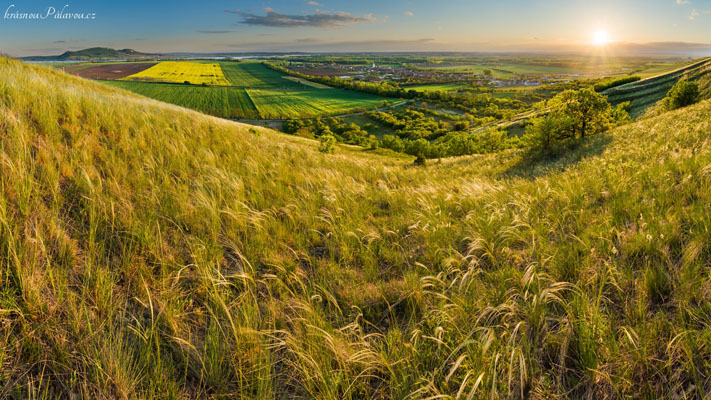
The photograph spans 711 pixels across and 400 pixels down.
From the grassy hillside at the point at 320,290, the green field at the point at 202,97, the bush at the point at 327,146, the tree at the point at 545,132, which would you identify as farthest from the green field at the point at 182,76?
the grassy hillside at the point at 320,290

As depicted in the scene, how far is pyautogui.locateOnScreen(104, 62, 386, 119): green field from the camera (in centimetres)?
11156

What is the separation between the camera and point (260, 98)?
134 metres

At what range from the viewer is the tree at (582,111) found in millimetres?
24594

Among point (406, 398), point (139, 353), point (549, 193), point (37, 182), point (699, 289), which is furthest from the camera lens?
point (549, 193)

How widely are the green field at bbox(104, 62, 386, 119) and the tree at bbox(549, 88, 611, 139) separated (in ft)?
342

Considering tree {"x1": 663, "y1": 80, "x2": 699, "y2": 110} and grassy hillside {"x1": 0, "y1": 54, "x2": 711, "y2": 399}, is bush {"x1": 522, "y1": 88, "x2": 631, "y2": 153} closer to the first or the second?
grassy hillside {"x1": 0, "y1": 54, "x2": 711, "y2": 399}

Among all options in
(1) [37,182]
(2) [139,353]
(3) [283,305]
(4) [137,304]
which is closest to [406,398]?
(3) [283,305]

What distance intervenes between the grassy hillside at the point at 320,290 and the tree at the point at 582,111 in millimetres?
26038

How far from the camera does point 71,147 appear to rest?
14.3ft

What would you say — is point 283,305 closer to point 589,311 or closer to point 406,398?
point 406,398

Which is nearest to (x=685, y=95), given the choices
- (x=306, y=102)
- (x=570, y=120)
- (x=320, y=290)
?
(x=570, y=120)

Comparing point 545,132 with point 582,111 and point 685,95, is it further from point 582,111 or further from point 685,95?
point 685,95

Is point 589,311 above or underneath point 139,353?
above

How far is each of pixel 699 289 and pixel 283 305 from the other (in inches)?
131
